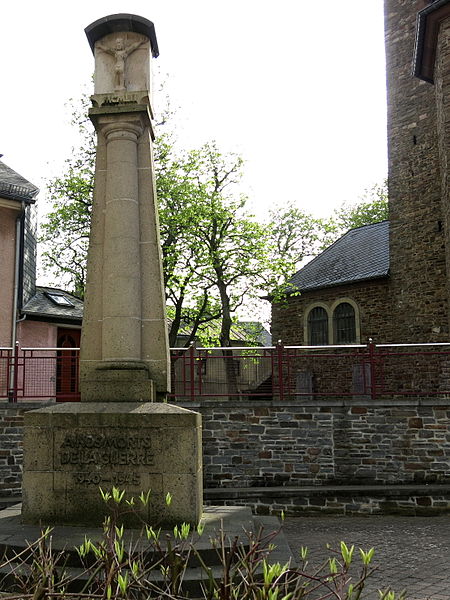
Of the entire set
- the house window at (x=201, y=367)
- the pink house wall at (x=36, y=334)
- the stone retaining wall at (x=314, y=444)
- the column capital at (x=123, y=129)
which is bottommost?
the stone retaining wall at (x=314, y=444)

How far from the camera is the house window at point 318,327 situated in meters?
21.8

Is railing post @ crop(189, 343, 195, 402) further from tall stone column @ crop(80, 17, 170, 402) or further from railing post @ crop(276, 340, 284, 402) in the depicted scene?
tall stone column @ crop(80, 17, 170, 402)

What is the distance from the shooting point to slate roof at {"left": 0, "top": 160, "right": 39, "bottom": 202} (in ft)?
55.7

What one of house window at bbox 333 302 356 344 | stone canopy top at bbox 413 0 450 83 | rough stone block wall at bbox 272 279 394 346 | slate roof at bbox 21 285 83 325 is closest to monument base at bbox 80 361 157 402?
slate roof at bbox 21 285 83 325

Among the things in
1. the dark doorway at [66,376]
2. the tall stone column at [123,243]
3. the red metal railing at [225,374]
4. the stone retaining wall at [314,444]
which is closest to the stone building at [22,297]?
the dark doorway at [66,376]

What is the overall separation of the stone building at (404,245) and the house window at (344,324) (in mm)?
35

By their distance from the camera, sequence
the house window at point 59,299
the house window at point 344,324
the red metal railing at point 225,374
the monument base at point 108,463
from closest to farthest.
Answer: the monument base at point 108,463 < the red metal railing at point 225,374 < the house window at point 59,299 < the house window at point 344,324

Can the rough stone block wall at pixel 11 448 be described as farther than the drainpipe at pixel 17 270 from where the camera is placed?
No

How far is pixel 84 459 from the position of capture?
5.60m

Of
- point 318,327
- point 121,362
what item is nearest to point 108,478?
point 121,362

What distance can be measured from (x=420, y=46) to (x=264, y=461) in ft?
40.1

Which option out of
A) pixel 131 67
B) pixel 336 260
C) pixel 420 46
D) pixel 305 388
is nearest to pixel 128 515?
pixel 131 67

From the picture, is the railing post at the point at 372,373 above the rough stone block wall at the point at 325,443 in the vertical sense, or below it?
above

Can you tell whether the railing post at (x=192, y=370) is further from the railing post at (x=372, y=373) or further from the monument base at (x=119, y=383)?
the monument base at (x=119, y=383)
